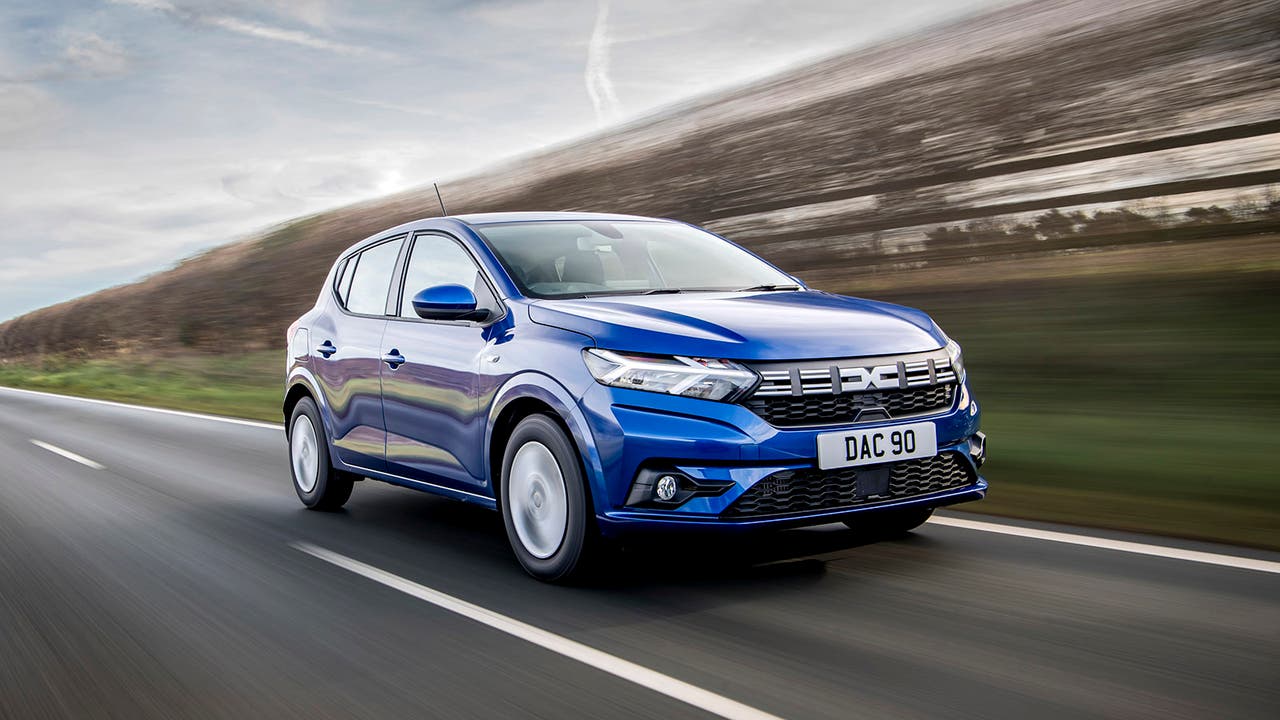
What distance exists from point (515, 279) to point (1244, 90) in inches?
368

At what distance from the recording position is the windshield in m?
5.87

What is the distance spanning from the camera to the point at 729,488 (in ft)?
15.4

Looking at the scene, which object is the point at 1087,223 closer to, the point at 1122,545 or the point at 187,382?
the point at 1122,545

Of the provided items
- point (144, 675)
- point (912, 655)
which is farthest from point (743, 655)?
point (144, 675)

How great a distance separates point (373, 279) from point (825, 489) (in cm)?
346

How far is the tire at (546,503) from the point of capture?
5.03 metres

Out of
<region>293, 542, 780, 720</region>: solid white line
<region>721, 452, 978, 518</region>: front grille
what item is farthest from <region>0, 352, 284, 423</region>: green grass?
<region>721, 452, 978, 518</region>: front grille

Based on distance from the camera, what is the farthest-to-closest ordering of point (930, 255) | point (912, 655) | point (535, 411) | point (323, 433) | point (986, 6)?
1. point (986, 6)
2. point (930, 255)
3. point (323, 433)
4. point (535, 411)
5. point (912, 655)

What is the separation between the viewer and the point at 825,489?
4781 mm

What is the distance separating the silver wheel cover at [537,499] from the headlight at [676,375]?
1.80ft

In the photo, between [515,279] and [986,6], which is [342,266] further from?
[986,6]

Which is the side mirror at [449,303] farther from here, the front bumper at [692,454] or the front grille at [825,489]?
the front grille at [825,489]

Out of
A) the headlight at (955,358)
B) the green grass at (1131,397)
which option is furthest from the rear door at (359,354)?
the green grass at (1131,397)

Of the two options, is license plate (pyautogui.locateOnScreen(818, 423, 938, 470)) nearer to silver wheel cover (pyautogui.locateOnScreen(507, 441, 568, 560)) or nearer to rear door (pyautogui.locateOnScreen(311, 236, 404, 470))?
silver wheel cover (pyautogui.locateOnScreen(507, 441, 568, 560))
